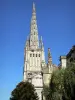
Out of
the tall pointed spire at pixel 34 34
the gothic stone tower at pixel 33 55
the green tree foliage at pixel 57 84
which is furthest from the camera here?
the tall pointed spire at pixel 34 34

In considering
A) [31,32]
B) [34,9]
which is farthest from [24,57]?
[34,9]

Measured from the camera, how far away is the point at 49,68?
87.1 m

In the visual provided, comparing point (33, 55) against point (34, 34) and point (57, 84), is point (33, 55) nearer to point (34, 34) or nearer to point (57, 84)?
point (34, 34)

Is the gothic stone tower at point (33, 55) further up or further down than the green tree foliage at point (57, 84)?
further up

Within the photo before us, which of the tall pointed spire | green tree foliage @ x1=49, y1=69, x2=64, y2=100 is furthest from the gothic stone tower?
green tree foliage @ x1=49, y1=69, x2=64, y2=100

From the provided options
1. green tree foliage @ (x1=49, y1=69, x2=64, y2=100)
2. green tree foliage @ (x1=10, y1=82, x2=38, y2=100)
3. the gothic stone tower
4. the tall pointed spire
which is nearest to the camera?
green tree foliage @ (x1=49, y1=69, x2=64, y2=100)

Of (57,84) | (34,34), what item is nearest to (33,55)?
(34,34)

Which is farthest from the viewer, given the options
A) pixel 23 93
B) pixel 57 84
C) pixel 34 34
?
pixel 34 34

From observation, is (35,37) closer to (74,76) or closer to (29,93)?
(29,93)

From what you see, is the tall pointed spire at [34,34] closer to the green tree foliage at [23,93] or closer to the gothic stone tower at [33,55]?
the gothic stone tower at [33,55]

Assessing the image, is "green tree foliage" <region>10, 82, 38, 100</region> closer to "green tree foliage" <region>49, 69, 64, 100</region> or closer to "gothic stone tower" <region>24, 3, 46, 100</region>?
"green tree foliage" <region>49, 69, 64, 100</region>

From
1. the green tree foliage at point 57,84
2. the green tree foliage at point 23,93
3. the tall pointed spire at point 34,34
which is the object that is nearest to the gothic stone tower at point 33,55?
the tall pointed spire at point 34,34

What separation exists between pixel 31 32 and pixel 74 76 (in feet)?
470

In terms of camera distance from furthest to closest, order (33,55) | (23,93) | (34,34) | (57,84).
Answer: (34,34)
(33,55)
(23,93)
(57,84)
